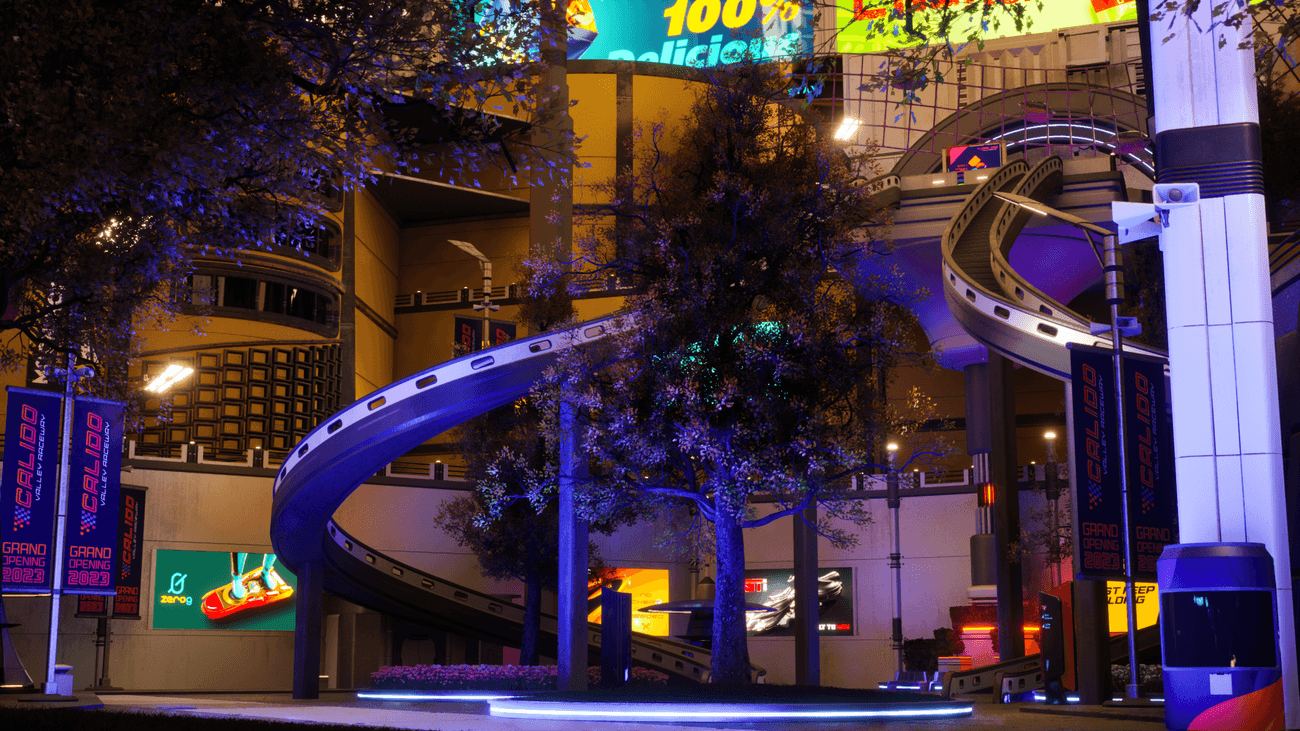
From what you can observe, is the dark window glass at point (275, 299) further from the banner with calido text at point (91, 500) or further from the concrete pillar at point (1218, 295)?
the concrete pillar at point (1218, 295)

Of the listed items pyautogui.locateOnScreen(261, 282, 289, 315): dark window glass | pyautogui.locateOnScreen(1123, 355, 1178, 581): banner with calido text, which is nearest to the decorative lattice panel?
pyautogui.locateOnScreen(261, 282, 289, 315): dark window glass

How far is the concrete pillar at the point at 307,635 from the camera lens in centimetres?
2275

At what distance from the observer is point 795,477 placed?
1491 cm

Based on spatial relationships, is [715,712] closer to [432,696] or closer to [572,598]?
[572,598]

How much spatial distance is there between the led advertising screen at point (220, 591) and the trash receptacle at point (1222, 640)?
81.3 feet

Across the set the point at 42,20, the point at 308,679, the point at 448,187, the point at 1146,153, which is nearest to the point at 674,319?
the point at 42,20

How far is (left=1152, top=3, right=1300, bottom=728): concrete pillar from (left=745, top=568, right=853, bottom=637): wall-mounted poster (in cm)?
2315

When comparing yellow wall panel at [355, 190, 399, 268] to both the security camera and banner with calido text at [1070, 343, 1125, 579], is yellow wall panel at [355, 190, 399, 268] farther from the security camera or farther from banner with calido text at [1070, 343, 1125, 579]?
the security camera

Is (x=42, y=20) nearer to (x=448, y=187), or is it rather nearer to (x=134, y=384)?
(x=134, y=384)

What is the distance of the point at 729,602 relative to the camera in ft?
51.3

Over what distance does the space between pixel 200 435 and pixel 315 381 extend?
384 cm

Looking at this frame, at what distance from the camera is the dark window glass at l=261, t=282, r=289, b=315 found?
3534 centimetres

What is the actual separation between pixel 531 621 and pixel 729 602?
971 cm

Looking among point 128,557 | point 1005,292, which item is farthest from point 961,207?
point 128,557
